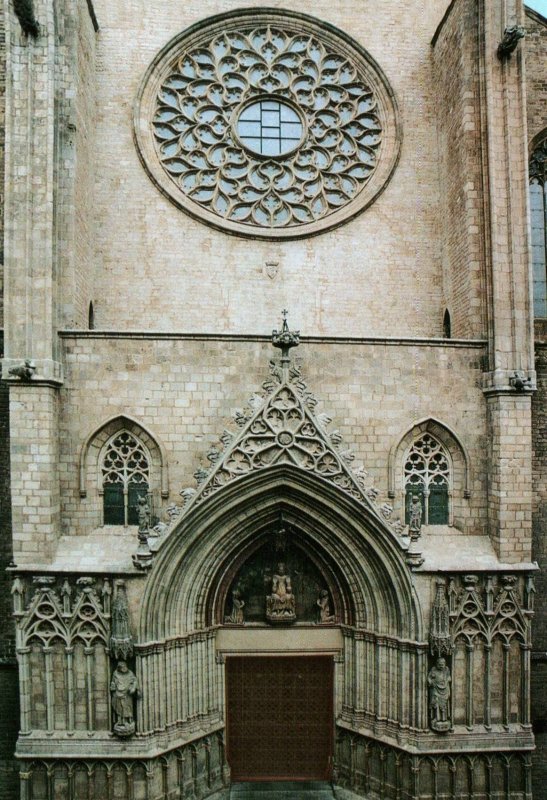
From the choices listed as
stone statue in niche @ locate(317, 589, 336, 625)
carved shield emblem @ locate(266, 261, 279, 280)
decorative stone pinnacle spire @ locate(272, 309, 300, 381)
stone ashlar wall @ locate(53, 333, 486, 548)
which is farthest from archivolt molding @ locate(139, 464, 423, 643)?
carved shield emblem @ locate(266, 261, 279, 280)

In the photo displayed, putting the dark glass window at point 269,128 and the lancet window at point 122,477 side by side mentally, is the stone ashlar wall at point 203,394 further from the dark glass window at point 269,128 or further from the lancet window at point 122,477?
the dark glass window at point 269,128

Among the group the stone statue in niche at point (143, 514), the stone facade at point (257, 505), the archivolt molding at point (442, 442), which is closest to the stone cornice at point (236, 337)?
the stone facade at point (257, 505)

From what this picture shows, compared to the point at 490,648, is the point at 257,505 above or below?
above

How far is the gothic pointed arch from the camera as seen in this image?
10.4 meters

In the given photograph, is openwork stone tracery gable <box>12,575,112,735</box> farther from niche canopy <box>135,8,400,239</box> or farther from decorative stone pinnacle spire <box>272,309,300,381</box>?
niche canopy <box>135,8,400,239</box>

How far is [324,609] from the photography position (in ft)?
35.0

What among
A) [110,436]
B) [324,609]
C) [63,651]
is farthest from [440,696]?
[110,436]

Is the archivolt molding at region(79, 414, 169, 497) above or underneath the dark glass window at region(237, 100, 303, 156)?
underneath

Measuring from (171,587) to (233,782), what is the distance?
11.6 feet

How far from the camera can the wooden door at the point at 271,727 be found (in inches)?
421

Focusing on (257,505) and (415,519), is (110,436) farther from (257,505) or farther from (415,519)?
(415,519)

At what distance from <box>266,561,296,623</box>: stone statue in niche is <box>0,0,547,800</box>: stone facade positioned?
0.06 metres

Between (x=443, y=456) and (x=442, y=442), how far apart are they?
23 centimetres

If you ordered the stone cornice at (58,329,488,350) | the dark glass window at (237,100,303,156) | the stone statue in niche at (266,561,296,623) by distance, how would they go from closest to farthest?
the stone cornice at (58,329,488,350)
the stone statue in niche at (266,561,296,623)
the dark glass window at (237,100,303,156)
